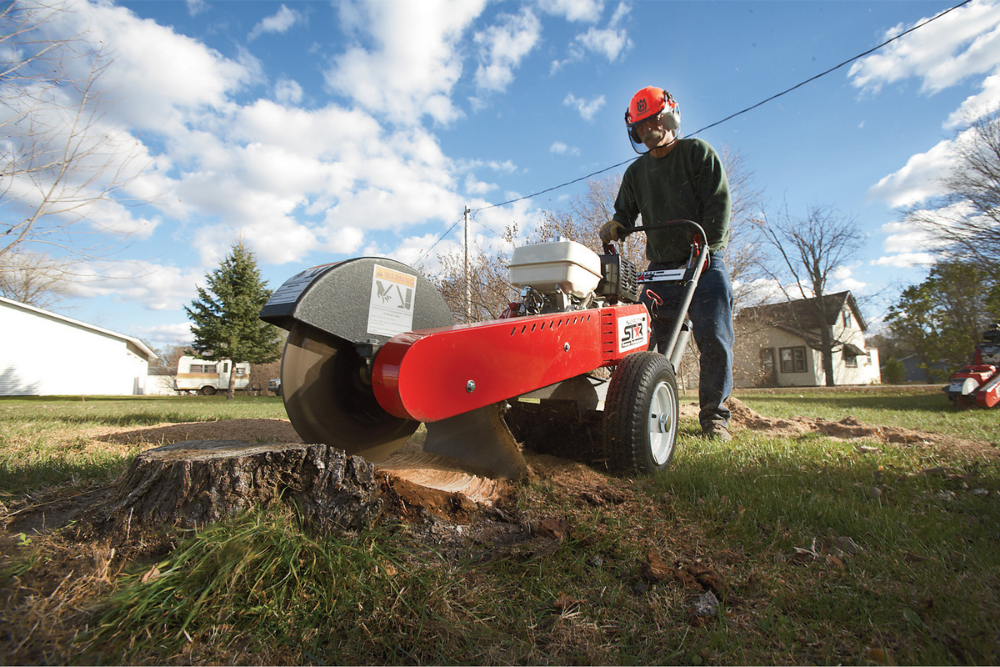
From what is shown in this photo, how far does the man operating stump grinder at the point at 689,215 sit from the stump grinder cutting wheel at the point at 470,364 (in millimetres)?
875

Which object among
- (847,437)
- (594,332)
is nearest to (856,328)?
(847,437)

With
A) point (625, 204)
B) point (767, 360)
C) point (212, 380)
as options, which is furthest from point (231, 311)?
point (767, 360)

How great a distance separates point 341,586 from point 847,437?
4.70m

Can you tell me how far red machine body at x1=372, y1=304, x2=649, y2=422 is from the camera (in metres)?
1.94

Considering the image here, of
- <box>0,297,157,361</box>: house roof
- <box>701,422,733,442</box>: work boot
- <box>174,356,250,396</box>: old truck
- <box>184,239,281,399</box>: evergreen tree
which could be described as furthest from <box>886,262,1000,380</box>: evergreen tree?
<box>0,297,157,361</box>: house roof

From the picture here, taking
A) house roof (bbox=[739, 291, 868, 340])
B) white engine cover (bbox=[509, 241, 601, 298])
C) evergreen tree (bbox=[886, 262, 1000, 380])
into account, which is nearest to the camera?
white engine cover (bbox=[509, 241, 601, 298])

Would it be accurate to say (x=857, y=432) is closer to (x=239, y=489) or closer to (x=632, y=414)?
(x=632, y=414)

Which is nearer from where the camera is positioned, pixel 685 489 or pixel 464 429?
pixel 685 489

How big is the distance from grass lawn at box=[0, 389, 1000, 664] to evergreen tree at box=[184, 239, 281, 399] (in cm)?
2439

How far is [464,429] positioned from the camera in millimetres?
2871

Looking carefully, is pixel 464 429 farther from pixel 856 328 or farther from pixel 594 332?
pixel 856 328

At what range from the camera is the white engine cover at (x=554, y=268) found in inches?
111

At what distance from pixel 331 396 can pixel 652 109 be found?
3.00 meters

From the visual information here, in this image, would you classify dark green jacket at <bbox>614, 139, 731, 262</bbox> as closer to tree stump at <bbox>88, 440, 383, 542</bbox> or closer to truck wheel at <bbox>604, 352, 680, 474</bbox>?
truck wheel at <bbox>604, 352, 680, 474</bbox>
